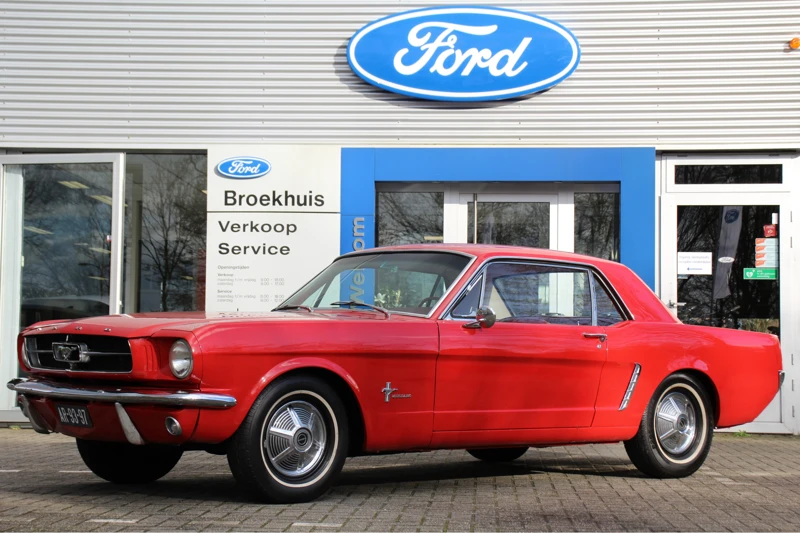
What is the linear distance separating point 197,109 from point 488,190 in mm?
3439

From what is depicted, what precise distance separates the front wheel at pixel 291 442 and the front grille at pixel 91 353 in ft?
2.43

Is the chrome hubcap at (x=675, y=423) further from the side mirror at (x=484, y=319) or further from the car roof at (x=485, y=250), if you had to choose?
the side mirror at (x=484, y=319)

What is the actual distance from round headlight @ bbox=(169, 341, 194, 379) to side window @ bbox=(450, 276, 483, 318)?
176cm

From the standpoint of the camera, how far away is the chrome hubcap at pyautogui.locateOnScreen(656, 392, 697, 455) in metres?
Answer: 7.20

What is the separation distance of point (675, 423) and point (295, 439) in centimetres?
308

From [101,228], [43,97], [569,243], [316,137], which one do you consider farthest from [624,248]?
[43,97]

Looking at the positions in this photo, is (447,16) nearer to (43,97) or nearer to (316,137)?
(316,137)

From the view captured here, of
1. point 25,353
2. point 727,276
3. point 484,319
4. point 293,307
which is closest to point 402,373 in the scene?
point 484,319

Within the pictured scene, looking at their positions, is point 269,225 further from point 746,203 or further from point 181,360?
point 181,360

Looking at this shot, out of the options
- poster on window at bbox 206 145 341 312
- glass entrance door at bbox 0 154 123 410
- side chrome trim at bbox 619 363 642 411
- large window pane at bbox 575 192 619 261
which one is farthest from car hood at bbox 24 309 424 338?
glass entrance door at bbox 0 154 123 410

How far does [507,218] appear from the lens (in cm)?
1164

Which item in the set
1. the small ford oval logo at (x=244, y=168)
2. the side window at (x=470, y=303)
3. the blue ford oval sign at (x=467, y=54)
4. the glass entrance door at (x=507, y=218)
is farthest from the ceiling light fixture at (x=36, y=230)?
the side window at (x=470, y=303)

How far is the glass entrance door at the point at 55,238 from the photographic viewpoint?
1170cm

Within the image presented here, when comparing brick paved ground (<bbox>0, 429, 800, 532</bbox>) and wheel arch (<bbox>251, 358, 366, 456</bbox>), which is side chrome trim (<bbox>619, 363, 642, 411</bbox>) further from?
wheel arch (<bbox>251, 358, 366, 456</bbox>)
